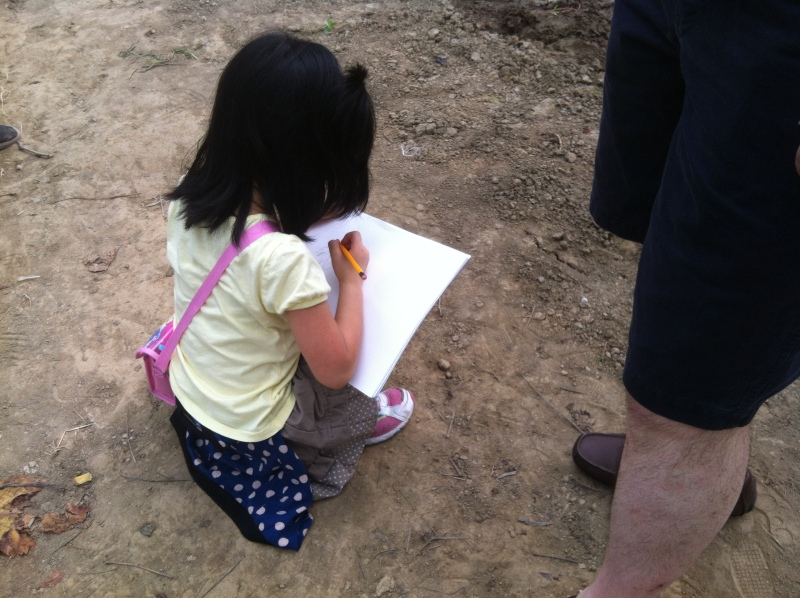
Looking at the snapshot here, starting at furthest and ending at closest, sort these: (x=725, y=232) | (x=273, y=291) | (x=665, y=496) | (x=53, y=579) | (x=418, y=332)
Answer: (x=418, y=332) < (x=53, y=579) < (x=273, y=291) < (x=665, y=496) < (x=725, y=232)

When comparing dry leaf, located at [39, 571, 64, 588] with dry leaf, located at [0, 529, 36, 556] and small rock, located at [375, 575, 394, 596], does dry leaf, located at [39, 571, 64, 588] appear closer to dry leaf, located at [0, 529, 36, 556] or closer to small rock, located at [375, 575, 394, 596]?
dry leaf, located at [0, 529, 36, 556]

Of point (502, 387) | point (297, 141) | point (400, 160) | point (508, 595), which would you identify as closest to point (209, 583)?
point (508, 595)

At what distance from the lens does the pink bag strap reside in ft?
4.38

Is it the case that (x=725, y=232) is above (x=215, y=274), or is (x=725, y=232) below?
above

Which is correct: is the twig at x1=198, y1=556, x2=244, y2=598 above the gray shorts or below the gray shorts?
below

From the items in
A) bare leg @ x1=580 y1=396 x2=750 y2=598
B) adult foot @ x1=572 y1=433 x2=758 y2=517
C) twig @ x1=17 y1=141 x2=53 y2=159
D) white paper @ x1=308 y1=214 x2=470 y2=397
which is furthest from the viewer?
twig @ x1=17 y1=141 x2=53 y2=159

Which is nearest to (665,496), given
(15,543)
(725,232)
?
(725,232)

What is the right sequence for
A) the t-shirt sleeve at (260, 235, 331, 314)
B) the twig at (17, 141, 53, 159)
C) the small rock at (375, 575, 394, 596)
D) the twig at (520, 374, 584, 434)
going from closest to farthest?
the t-shirt sleeve at (260, 235, 331, 314)
the small rock at (375, 575, 394, 596)
the twig at (520, 374, 584, 434)
the twig at (17, 141, 53, 159)

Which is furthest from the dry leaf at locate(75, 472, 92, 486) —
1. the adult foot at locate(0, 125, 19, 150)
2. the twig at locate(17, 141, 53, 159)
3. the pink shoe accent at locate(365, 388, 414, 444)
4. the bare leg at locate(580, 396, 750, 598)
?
the adult foot at locate(0, 125, 19, 150)

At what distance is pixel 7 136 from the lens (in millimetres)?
3064

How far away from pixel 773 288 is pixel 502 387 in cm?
115

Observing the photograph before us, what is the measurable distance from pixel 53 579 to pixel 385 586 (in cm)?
85

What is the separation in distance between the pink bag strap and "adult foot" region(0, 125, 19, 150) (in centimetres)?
204

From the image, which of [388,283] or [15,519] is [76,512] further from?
[388,283]
